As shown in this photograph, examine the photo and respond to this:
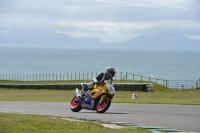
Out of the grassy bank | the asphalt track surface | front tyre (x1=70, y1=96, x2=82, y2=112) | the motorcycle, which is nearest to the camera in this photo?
the asphalt track surface

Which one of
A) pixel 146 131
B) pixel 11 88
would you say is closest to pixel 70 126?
pixel 146 131

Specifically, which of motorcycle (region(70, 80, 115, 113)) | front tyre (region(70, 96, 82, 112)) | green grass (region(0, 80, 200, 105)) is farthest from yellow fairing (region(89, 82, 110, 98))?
green grass (region(0, 80, 200, 105))

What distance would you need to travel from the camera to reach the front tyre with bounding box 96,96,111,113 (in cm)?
2020

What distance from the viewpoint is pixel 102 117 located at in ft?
61.7

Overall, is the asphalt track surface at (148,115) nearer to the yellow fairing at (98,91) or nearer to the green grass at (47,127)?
the yellow fairing at (98,91)

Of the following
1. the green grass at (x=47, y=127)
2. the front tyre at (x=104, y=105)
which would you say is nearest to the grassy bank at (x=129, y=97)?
the front tyre at (x=104, y=105)

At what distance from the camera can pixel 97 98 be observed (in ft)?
67.2

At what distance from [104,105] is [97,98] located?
1.15 ft

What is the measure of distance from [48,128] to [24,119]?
1.86 metres

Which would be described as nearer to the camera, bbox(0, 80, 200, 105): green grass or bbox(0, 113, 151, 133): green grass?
bbox(0, 113, 151, 133): green grass

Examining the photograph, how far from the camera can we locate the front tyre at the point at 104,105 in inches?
795

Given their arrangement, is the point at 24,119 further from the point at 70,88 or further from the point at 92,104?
the point at 70,88

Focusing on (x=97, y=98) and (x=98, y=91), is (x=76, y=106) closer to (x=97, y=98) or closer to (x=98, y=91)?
(x=97, y=98)

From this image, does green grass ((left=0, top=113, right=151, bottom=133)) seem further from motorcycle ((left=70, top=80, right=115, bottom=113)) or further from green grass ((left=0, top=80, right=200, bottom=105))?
green grass ((left=0, top=80, right=200, bottom=105))
